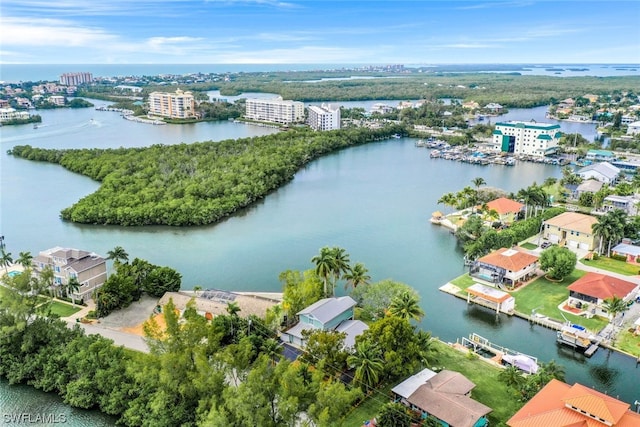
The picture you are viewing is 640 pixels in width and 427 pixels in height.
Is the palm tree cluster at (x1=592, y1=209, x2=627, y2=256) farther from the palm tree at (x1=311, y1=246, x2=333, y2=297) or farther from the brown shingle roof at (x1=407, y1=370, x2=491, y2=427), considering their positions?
the brown shingle roof at (x1=407, y1=370, x2=491, y2=427)

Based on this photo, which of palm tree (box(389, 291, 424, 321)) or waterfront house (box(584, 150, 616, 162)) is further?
waterfront house (box(584, 150, 616, 162))

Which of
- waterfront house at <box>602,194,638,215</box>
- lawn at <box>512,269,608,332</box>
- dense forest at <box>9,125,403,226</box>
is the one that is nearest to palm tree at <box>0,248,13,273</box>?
dense forest at <box>9,125,403,226</box>

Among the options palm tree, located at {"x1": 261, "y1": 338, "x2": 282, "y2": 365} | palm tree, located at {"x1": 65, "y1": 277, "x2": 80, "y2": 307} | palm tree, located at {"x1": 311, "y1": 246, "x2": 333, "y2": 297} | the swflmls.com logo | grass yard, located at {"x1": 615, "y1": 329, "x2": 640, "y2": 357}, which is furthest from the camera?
palm tree, located at {"x1": 65, "y1": 277, "x2": 80, "y2": 307}

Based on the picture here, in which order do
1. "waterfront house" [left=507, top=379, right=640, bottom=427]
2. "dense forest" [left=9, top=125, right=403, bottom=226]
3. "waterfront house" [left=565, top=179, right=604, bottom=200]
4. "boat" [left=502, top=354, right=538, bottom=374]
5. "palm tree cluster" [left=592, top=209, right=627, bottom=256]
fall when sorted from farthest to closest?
"waterfront house" [left=565, top=179, right=604, bottom=200], "dense forest" [left=9, top=125, right=403, bottom=226], "palm tree cluster" [left=592, top=209, right=627, bottom=256], "boat" [left=502, top=354, right=538, bottom=374], "waterfront house" [left=507, top=379, right=640, bottom=427]

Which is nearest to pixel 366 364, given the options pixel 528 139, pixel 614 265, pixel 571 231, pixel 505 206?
pixel 614 265

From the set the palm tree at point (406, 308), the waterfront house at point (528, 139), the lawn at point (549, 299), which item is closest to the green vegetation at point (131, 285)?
the palm tree at point (406, 308)

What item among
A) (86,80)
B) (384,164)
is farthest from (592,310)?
(86,80)
